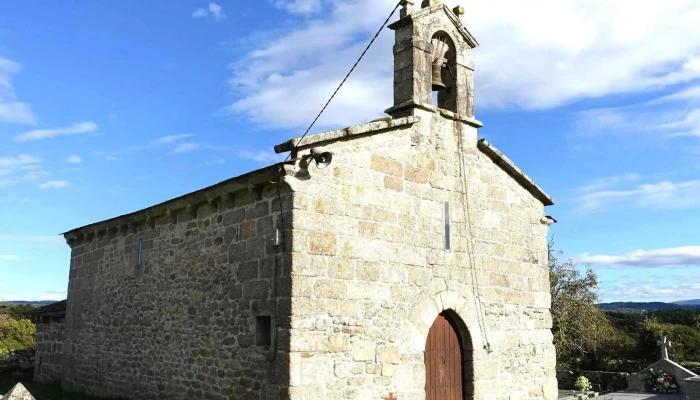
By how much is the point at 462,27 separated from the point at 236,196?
499 cm

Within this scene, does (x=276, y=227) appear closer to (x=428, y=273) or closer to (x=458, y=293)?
(x=428, y=273)

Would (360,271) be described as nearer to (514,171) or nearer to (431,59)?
(431,59)

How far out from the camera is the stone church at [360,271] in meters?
7.56

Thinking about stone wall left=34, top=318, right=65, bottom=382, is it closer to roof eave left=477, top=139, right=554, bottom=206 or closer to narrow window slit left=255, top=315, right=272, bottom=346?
narrow window slit left=255, top=315, right=272, bottom=346

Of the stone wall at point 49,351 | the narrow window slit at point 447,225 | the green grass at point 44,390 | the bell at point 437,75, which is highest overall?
the bell at point 437,75

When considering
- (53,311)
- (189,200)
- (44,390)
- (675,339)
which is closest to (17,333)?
(53,311)

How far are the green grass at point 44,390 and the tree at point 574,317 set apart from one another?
1638 cm

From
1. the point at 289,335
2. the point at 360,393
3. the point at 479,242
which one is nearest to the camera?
the point at 289,335

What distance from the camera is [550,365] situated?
11031 millimetres

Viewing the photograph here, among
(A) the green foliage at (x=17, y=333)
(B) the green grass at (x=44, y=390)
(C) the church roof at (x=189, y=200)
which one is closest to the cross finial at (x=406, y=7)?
(C) the church roof at (x=189, y=200)

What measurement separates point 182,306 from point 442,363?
435 centimetres

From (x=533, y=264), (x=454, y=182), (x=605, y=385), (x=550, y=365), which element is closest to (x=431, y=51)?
(x=454, y=182)

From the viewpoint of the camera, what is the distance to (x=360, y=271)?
8.01 metres

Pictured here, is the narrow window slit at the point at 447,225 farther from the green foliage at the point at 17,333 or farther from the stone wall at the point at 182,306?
the green foliage at the point at 17,333
